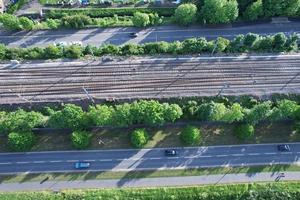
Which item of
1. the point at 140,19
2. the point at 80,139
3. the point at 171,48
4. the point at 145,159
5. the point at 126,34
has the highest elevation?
the point at 140,19

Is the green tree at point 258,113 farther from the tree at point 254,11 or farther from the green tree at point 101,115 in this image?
the green tree at point 101,115

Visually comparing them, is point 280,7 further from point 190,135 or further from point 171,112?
point 190,135

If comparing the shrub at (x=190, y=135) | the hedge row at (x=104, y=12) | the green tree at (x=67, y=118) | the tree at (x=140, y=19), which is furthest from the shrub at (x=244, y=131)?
the hedge row at (x=104, y=12)

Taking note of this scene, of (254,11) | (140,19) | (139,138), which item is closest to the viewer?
(139,138)

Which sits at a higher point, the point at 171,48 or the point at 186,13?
the point at 186,13

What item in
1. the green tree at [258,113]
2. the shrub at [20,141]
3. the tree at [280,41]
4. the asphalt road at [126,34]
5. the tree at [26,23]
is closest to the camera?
the shrub at [20,141]

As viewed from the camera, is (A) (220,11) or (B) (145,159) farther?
(A) (220,11)

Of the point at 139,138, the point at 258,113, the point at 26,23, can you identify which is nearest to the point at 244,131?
the point at 258,113
